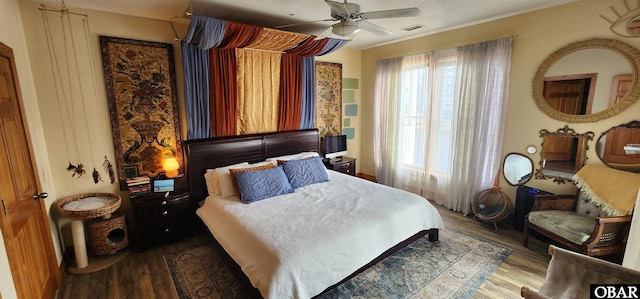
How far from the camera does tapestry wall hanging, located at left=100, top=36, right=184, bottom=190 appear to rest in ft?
9.17

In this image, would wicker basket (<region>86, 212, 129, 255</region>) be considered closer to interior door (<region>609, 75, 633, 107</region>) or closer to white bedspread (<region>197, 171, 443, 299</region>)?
white bedspread (<region>197, 171, 443, 299</region>)

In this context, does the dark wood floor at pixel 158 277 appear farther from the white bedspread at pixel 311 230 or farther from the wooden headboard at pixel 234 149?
the wooden headboard at pixel 234 149

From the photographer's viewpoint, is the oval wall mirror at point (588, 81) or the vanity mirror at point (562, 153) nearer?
the oval wall mirror at point (588, 81)

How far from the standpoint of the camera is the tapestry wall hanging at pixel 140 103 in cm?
279

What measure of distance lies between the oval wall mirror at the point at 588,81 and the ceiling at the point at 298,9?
1.88 ft

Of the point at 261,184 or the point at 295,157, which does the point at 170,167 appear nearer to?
the point at 261,184

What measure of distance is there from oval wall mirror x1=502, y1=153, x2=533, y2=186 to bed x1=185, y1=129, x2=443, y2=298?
128 cm

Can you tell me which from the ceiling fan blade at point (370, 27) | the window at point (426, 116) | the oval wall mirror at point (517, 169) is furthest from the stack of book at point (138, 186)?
the oval wall mirror at point (517, 169)

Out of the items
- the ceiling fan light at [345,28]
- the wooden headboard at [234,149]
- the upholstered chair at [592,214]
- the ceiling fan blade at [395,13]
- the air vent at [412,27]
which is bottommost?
the upholstered chair at [592,214]

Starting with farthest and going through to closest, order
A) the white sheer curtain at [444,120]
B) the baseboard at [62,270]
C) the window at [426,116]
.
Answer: the window at [426,116] < the white sheer curtain at [444,120] < the baseboard at [62,270]

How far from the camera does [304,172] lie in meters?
3.32

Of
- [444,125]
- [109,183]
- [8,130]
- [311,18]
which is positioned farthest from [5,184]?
[444,125]

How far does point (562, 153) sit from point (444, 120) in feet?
4.46

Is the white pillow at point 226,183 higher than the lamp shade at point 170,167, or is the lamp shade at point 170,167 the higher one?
the lamp shade at point 170,167
